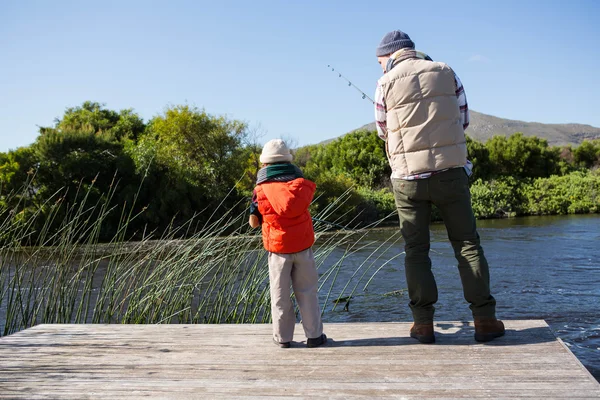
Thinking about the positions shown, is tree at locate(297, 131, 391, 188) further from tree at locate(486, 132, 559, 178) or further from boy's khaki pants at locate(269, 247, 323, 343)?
boy's khaki pants at locate(269, 247, 323, 343)

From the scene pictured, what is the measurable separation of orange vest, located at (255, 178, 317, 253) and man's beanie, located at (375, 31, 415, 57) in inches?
31.4

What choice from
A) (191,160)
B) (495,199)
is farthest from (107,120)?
(495,199)

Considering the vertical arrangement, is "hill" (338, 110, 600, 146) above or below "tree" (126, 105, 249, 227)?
above

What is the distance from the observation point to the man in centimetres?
275

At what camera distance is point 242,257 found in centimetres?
448

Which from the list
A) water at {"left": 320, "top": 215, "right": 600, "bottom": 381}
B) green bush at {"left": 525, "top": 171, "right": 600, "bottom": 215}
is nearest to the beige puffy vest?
water at {"left": 320, "top": 215, "right": 600, "bottom": 381}

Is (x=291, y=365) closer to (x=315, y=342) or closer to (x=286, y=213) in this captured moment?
(x=315, y=342)

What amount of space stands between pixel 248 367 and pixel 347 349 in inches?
20.5

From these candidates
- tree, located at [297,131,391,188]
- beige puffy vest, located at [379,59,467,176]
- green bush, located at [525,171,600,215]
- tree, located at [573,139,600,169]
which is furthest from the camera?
tree, located at [573,139,600,169]

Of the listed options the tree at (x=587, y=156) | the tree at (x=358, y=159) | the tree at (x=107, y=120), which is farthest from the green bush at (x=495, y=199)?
the tree at (x=107, y=120)

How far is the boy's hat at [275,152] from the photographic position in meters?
2.91

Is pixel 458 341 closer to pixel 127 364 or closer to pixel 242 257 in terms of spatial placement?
pixel 127 364

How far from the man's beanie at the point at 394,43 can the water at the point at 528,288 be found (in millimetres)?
2110

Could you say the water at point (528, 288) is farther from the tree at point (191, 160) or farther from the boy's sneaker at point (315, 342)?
the tree at point (191, 160)
